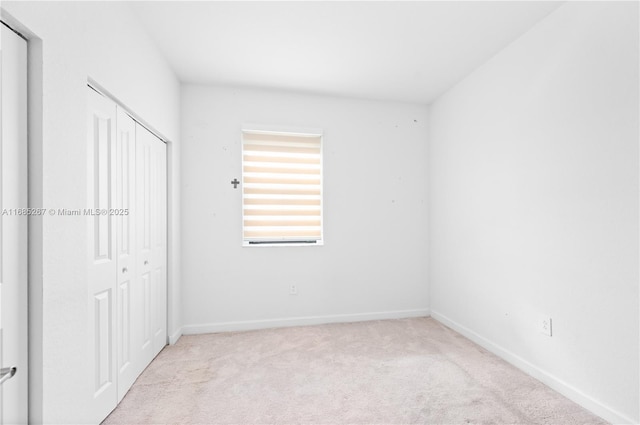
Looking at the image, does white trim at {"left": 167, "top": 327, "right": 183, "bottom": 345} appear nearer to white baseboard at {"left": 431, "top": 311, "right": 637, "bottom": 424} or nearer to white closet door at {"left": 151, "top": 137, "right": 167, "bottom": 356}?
white closet door at {"left": 151, "top": 137, "right": 167, "bottom": 356}

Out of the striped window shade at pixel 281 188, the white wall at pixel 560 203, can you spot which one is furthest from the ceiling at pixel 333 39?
the striped window shade at pixel 281 188

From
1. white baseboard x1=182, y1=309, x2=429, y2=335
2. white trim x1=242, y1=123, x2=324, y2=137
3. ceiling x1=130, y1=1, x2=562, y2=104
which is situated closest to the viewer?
ceiling x1=130, y1=1, x2=562, y2=104

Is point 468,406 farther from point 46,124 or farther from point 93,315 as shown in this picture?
point 46,124

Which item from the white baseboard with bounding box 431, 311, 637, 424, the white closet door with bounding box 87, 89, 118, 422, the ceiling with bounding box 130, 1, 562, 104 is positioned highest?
the ceiling with bounding box 130, 1, 562, 104

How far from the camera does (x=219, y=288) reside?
331 centimetres

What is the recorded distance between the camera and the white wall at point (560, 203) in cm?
178

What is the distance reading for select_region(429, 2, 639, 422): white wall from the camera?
178cm

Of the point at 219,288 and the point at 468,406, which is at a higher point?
the point at 219,288

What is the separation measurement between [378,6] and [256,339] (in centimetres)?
303

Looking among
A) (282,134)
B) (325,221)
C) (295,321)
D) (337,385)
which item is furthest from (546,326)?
(282,134)

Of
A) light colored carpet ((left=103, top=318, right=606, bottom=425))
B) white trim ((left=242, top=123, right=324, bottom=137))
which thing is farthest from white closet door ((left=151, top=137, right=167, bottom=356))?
white trim ((left=242, top=123, right=324, bottom=137))

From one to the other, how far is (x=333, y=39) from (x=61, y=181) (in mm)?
2083

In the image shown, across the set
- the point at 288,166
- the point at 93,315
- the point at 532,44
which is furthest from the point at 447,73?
the point at 93,315

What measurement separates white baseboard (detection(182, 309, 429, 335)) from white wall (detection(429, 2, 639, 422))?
69 cm
